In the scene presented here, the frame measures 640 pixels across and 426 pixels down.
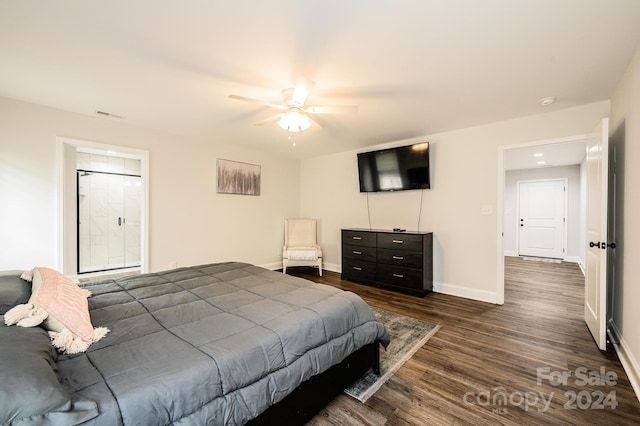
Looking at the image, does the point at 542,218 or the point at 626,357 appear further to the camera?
the point at 542,218

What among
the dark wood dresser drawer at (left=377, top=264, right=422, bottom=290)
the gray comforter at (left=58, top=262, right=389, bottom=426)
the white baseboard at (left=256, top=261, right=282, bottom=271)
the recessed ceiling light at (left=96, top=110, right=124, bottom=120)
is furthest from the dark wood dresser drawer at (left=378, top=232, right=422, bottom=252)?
the recessed ceiling light at (left=96, top=110, right=124, bottom=120)

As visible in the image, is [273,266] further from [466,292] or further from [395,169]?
[466,292]

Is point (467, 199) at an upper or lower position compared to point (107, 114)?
lower

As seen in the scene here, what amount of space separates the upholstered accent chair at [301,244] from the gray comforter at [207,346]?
2.81 meters

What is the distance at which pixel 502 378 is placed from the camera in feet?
6.75

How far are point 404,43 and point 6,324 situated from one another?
2693 mm

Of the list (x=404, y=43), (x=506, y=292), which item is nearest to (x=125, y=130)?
(x=404, y=43)

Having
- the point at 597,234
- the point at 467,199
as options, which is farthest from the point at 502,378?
the point at 467,199

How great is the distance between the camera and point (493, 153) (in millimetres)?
3736

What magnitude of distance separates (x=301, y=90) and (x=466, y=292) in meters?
3.55

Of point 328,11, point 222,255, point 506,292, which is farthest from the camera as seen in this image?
point 222,255

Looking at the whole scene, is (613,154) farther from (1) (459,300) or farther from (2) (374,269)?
(2) (374,269)

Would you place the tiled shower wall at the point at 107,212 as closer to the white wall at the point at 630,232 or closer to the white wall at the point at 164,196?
the white wall at the point at 164,196

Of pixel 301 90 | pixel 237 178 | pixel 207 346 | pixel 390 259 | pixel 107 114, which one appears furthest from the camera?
pixel 237 178
